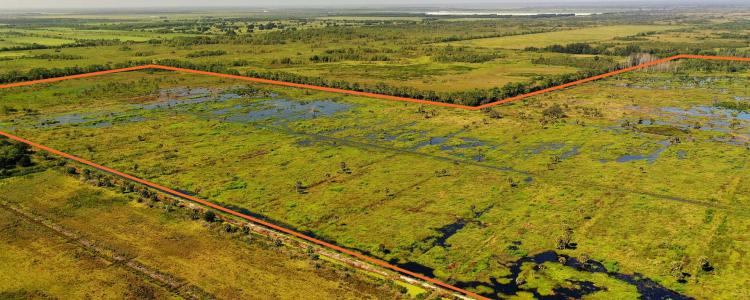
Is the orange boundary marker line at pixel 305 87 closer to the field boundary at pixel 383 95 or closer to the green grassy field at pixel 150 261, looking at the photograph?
the field boundary at pixel 383 95

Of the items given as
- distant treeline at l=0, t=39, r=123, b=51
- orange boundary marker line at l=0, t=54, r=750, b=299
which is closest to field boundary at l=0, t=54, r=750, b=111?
orange boundary marker line at l=0, t=54, r=750, b=299

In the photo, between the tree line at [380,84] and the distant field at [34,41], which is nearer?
the tree line at [380,84]

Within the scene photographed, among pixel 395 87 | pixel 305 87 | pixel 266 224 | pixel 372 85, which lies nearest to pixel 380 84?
pixel 372 85

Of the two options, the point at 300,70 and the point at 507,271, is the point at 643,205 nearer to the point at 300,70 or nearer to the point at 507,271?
the point at 507,271

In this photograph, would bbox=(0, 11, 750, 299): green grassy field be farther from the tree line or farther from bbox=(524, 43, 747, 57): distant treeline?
bbox=(524, 43, 747, 57): distant treeline

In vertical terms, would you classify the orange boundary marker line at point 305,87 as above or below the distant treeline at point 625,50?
below

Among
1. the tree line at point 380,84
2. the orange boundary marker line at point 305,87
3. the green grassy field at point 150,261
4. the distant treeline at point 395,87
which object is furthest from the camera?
the distant treeline at point 395,87

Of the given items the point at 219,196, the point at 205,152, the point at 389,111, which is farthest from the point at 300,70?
the point at 219,196

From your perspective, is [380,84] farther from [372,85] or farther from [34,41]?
[34,41]

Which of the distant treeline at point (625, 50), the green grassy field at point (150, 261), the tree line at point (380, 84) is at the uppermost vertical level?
the distant treeline at point (625, 50)

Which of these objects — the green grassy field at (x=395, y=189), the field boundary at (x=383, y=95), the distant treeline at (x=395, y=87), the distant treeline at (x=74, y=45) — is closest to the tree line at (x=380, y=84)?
the distant treeline at (x=395, y=87)

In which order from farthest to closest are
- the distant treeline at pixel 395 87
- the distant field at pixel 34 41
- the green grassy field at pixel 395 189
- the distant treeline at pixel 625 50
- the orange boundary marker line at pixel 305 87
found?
the distant field at pixel 34 41, the distant treeline at pixel 625 50, the distant treeline at pixel 395 87, the orange boundary marker line at pixel 305 87, the green grassy field at pixel 395 189
